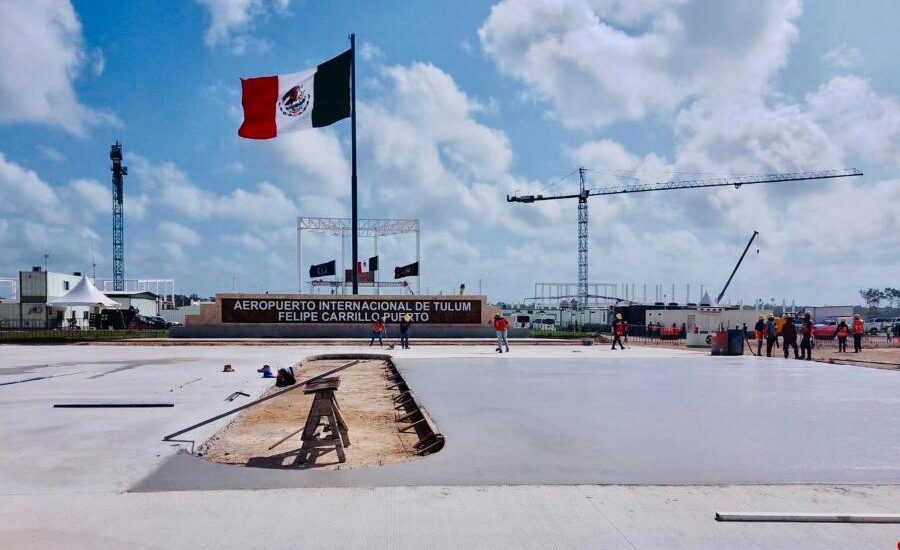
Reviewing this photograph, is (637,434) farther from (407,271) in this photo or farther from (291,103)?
(407,271)

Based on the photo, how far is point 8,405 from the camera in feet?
37.9

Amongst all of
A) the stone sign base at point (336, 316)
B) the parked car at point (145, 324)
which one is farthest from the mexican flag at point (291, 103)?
the parked car at point (145, 324)

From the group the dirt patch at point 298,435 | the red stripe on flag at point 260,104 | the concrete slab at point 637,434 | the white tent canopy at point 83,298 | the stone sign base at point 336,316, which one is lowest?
the dirt patch at point 298,435

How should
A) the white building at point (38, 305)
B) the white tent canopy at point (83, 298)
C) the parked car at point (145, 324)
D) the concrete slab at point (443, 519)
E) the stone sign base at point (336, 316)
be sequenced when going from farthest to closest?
1. the white building at point (38, 305)
2. the parked car at point (145, 324)
3. the white tent canopy at point (83, 298)
4. the stone sign base at point (336, 316)
5. the concrete slab at point (443, 519)

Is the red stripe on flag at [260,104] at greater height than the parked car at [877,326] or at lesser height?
greater

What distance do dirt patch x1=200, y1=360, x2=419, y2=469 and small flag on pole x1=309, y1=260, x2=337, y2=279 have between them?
28.9 metres

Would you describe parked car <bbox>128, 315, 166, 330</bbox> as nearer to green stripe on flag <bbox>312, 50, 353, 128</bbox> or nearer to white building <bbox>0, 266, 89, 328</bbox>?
white building <bbox>0, 266, 89, 328</bbox>

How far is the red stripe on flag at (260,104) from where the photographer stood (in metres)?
30.4

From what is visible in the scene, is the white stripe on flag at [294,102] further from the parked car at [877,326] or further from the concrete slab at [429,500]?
the parked car at [877,326]

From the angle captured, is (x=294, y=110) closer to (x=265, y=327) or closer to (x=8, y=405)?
(x=265, y=327)

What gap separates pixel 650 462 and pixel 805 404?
6026 mm

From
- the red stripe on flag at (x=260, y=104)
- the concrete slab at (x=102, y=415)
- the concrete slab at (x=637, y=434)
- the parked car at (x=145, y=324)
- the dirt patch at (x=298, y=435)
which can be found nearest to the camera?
the concrete slab at (x=637, y=434)

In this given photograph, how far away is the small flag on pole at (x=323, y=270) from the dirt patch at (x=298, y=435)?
94.8 ft

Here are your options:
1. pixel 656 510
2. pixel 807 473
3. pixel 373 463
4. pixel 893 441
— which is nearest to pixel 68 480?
pixel 373 463
